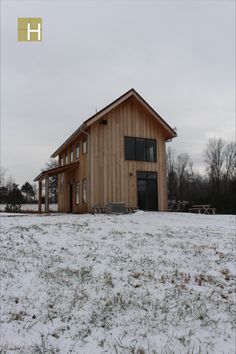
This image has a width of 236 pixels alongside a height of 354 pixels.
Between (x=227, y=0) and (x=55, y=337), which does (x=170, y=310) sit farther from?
(x=227, y=0)

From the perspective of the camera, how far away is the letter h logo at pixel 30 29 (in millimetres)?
10916

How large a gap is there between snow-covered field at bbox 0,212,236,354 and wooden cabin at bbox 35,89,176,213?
8387 mm

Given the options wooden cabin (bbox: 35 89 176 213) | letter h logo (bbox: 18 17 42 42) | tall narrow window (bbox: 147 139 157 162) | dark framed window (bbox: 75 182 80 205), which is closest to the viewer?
letter h logo (bbox: 18 17 42 42)

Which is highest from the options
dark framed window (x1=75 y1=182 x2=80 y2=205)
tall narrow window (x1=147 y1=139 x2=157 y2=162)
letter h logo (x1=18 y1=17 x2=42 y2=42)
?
letter h logo (x1=18 y1=17 x2=42 y2=42)

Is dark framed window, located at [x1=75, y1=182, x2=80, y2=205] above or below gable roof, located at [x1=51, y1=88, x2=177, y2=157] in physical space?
below

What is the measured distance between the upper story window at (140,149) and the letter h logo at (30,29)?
8.54 meters

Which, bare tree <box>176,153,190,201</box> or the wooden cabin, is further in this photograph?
bare tree <box>176,153,190,201</box>

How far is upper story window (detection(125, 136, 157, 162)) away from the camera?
744 inches

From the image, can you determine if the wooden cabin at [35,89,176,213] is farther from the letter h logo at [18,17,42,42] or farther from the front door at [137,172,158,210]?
the letter h logo at [18,17,42,42]

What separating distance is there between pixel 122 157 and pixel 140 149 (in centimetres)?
139

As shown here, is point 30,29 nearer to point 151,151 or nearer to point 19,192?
point 151,151

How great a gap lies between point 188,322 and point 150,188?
46.5 feet

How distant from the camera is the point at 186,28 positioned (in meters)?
13.9

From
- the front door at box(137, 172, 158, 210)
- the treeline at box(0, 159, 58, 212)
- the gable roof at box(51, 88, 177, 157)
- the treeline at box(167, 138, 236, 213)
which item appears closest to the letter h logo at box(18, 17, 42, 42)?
the gable roof at box(51, 88, 177, 157)
